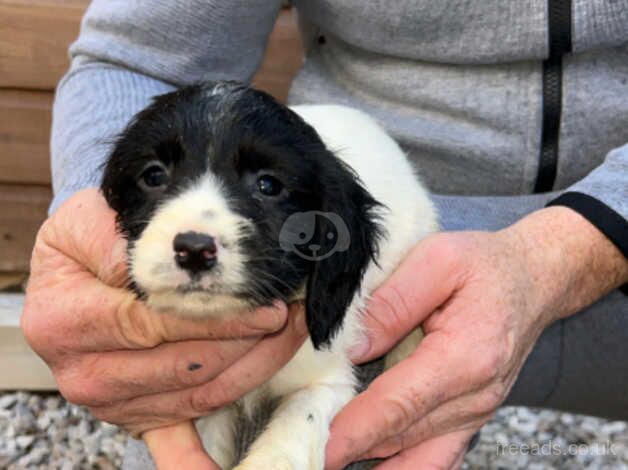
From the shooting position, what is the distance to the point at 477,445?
2.70 metres

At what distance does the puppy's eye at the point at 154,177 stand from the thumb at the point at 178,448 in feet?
1.46

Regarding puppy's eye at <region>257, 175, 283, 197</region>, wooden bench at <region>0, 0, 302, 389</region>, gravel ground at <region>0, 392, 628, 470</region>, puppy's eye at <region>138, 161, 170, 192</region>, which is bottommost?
gravel ground at <region>0, 392, 628, 470</region>

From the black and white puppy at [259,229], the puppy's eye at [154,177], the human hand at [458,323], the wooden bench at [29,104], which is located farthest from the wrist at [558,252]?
the wooden bench at [29,104]

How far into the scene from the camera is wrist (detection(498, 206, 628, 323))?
1.45 meters

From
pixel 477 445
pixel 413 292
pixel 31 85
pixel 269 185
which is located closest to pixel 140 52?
pixel 269 185

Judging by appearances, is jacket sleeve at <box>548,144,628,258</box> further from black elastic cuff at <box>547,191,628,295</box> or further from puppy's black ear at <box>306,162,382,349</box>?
puppy's black ear at <box>306,162,382,349</box>

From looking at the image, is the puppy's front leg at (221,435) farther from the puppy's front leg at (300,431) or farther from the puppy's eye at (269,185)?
the puppy's eye at (269,185)

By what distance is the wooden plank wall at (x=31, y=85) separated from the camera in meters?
2.75

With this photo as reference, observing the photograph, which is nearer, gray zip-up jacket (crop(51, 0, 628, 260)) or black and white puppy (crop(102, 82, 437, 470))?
black and white puppy (crop(102, 82, 437, 470))

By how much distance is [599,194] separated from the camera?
147 centimetres

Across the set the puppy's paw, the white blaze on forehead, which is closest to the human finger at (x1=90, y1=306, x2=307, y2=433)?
the puppy's paw

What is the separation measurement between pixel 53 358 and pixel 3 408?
1.71 metres

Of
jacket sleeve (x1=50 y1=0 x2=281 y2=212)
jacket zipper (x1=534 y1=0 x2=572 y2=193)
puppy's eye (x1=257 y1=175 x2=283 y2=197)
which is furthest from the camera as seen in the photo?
jacket sleeve (x1=50 y1=0 x2=281 y2=212)

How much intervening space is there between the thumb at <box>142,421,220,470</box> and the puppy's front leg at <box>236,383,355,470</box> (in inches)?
4.1
